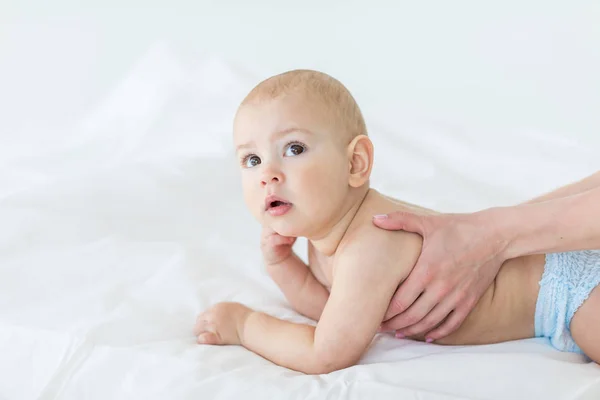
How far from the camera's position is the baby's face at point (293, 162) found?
1303mm

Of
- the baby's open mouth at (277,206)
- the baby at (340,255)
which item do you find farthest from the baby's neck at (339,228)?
the baby's open mouth at (277,206)

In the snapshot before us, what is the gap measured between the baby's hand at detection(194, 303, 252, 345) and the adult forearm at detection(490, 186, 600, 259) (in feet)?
1.58

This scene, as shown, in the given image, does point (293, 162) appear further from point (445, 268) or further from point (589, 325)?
point (589, 325)

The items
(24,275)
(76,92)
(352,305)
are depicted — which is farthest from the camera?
(76,92)

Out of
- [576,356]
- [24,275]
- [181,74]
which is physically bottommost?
[576,356]

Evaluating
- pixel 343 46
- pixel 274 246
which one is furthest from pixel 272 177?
pixel 343 46

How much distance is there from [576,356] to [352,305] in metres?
0.42

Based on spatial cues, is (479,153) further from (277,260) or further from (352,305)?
(352,305)

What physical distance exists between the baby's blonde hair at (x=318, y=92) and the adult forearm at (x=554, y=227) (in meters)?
0.30

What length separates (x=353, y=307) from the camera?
51.2 inches

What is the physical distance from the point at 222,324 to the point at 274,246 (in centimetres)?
19

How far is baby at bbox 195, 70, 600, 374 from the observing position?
4.30ft

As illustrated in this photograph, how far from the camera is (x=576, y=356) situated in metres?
1.42

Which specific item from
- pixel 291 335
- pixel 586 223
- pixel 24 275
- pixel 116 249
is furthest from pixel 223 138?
pixel 586 223
